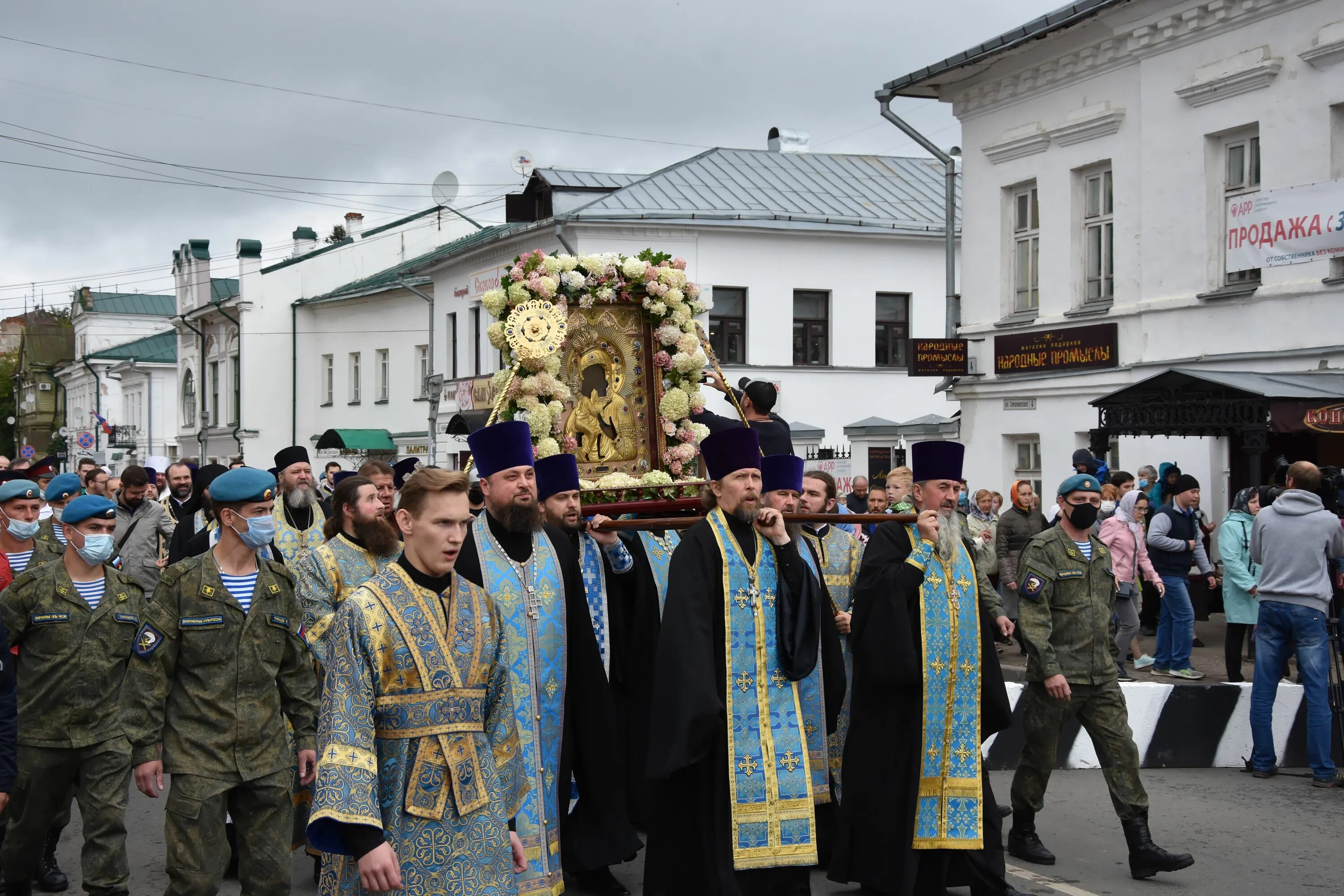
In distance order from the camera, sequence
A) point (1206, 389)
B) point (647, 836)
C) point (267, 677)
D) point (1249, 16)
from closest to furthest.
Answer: point (267, 677) < point (647, 836) < point (1206, 389) < point (1249, 16)

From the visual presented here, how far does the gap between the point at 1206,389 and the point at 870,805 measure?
29.6 feet

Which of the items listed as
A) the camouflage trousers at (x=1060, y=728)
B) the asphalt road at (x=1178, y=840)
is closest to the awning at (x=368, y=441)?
the asphalt road at (x=1178, y=840)

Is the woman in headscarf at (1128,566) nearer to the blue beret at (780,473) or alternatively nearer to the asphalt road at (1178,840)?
the asphalt road at (1178,840)

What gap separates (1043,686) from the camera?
24.0 feet

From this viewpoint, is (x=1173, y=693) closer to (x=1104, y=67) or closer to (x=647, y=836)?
(x=647, y=836)

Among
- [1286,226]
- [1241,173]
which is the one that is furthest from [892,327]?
[1286,226]

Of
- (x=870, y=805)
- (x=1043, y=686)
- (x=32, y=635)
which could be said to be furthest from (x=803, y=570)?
(x=32, y=635)

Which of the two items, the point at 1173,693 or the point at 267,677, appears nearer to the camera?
the point at 267,677

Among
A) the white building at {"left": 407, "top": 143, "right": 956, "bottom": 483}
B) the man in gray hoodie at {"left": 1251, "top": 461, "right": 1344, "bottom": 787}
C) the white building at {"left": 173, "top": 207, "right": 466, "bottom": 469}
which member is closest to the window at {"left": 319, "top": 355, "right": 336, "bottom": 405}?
the white building at {"left": 173, "top": 207, "right": 466, "bottom": 469}

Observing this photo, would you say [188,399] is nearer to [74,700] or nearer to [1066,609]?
[74,700]

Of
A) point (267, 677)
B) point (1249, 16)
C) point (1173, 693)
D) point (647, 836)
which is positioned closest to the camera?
point (267, 677)

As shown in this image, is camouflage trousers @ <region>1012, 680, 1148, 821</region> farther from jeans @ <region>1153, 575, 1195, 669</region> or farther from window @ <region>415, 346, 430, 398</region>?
window @ <region>415, 346, 430, 398</region>

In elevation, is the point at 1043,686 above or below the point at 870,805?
above

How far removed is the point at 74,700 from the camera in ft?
20.5
